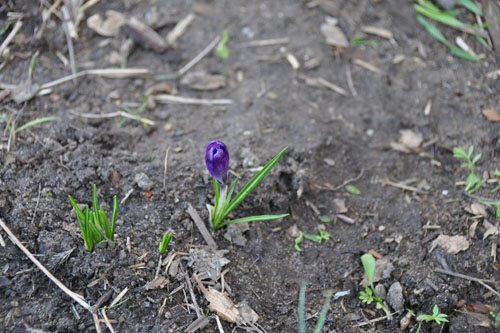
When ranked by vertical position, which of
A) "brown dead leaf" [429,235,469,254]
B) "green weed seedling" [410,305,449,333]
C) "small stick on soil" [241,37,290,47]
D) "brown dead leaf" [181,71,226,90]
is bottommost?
"green weed seedling" [410,305,449,333]

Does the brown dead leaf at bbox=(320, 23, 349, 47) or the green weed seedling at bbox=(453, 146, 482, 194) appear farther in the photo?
the brown dead leaf at bbox=(320, 23, 349, 47)

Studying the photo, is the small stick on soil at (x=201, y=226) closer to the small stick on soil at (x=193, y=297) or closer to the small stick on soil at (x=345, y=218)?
the small stick on soil at (x=193, y=297)

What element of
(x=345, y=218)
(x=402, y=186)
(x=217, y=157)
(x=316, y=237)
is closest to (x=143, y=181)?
(x=217, y=157)

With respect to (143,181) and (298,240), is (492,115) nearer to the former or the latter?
(298,240)

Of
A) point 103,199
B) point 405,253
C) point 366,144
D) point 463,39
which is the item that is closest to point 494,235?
point 405,253

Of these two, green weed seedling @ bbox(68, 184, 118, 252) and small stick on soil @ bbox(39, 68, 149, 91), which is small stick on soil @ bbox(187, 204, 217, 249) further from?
small stick on soil @ bbox(39, 68, 149, 91)

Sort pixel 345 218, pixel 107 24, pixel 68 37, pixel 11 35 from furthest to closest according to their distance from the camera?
pixel 107 24 < pixel 68 37 < pixel 11 35 < pixel 345 218

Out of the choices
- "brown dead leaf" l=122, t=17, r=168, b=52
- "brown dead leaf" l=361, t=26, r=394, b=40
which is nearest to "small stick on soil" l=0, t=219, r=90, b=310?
"brown dead leaf" l=122, t=17, r=168, b=52
